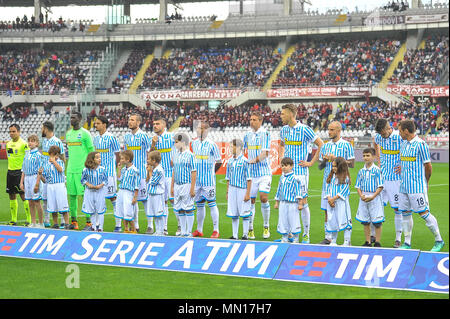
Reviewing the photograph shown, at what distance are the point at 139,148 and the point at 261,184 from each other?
2.52 metres

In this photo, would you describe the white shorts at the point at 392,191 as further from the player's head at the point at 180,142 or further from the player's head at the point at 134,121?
the player's head at the point at 134,121

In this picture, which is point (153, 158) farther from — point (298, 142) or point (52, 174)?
point (298, 142)

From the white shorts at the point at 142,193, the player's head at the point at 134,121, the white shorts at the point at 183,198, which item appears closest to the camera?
the white shorts at the point at 183,198

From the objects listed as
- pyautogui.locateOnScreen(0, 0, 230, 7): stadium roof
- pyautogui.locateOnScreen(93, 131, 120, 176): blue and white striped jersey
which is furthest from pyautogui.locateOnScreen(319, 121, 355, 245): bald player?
pyautogui.locateOnScreen(0, 0, 230, 7): stadium roof

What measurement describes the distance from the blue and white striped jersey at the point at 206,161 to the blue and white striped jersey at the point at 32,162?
3.17 metres

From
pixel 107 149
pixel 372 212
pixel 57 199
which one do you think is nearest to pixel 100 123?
pixel 107 149

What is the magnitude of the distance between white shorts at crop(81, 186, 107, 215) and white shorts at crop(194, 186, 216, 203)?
5.50 feet

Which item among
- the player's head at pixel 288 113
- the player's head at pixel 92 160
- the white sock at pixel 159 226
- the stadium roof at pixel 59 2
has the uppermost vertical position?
the stadium roof at pixel 59 2

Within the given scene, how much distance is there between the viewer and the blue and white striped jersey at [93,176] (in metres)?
11.8

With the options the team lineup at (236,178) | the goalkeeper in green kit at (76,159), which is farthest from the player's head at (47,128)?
the goalkeeper in green kit at (76,159)

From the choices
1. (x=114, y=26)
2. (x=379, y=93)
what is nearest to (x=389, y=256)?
(x=379, y=93)

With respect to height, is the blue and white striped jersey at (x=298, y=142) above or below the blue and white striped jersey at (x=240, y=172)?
above

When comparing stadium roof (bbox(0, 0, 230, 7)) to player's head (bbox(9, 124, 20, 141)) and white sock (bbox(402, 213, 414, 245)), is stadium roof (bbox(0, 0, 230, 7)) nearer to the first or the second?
player's head (bbox(9, 124, 20, 141))
